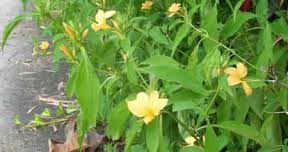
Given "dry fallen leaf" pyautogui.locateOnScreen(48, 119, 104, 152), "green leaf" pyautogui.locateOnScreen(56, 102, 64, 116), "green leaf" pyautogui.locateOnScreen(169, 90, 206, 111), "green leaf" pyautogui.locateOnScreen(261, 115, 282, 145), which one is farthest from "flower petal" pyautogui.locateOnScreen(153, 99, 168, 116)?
"green leaf" pyautogui.locateOnScreen(56, 102, 64, 116)

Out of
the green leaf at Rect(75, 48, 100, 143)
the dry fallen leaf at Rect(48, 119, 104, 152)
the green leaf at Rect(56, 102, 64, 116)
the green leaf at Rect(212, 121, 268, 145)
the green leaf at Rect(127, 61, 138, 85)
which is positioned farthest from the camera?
the green leaf at Rect(56, 102, 64, 116)

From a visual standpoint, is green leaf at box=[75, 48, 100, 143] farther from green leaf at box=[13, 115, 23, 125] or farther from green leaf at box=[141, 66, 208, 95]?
green leaf at box=[13, 115, 23, 125]

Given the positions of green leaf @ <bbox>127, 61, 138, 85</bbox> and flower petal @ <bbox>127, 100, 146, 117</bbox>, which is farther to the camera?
green leaf @ <bbox>127, 61, 138, 85</bbox>

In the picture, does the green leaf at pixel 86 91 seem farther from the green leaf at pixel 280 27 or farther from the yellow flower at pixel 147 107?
the green leaf at pixel 280 27

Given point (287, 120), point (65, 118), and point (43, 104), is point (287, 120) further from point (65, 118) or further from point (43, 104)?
point (43, 104)

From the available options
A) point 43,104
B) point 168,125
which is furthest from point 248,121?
point 43,104

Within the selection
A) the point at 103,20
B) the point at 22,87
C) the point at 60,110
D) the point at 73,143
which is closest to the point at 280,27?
the point at 103,20

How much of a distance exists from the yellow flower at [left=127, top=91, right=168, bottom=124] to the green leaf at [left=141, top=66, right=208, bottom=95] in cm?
4

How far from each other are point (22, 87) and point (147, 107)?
2202mm

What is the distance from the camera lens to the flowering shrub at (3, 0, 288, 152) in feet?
3.60

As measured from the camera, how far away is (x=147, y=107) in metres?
1.06

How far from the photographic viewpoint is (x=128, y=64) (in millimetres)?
1325

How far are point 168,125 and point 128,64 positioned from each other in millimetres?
389

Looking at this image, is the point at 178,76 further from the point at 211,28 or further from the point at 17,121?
the point at 17,121
